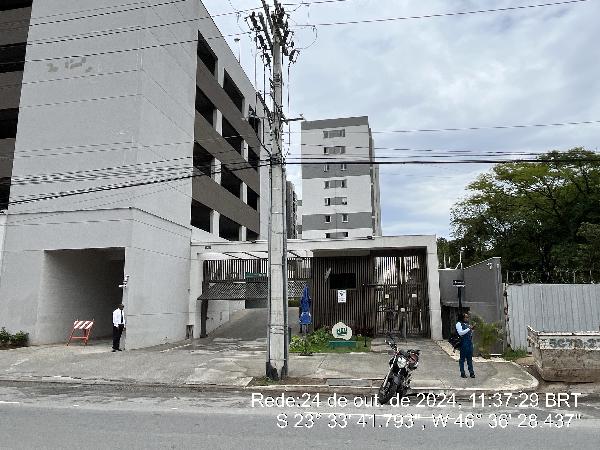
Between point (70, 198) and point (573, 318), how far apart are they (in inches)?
752

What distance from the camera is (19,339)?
18.8m

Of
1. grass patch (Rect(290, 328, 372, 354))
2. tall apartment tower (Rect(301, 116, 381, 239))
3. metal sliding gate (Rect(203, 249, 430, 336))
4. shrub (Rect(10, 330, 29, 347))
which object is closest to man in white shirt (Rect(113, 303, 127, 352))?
shrub (Rect(10, 330, 29, 347))

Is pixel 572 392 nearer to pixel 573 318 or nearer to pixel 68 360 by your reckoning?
pixel 573 318

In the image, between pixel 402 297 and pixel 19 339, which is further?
pixel 402 297

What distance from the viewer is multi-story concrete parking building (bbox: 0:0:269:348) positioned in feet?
64.5

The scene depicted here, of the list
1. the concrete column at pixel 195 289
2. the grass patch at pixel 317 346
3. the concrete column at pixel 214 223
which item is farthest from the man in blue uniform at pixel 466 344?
the concrete column at pixel 214 223

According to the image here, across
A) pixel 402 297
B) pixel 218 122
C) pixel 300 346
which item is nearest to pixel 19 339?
pixel 300 346

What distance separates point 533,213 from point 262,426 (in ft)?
118

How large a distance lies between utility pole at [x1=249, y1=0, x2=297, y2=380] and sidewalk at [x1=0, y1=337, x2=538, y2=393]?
2.74 feet

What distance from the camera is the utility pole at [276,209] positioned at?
11.8 meters

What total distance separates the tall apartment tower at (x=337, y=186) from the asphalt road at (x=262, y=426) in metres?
49.8

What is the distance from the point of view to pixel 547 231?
37188 mm

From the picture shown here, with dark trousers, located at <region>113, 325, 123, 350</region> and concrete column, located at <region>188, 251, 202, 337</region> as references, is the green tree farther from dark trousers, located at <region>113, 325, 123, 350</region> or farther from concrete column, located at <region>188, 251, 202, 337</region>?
dark trousers, located at <region>113, 325, 123, 350</region>

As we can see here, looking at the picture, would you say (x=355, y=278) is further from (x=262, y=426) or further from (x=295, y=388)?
(x=262, y=426)
